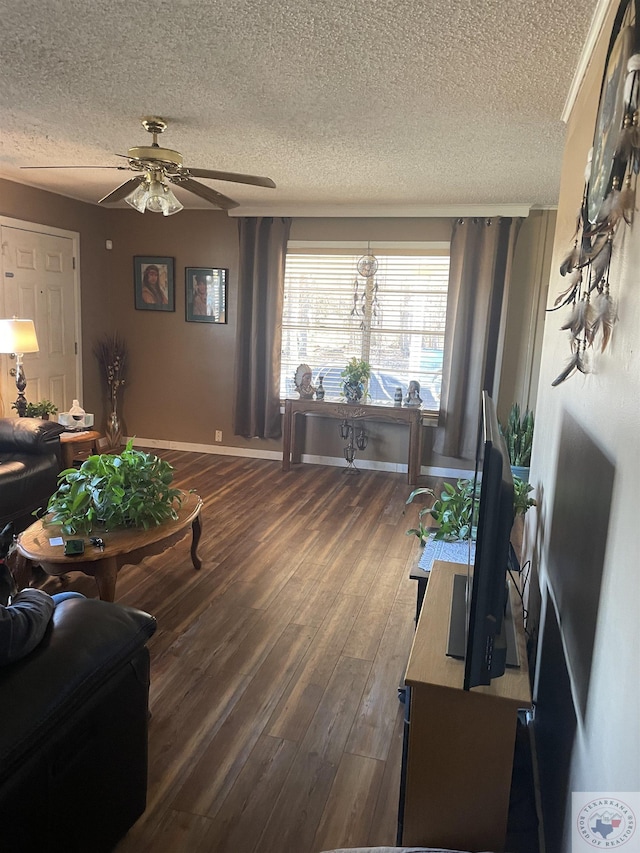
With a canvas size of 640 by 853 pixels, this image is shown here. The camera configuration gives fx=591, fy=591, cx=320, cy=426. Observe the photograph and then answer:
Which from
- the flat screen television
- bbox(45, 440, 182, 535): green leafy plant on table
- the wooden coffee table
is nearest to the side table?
bbox(45, 440, 182, 535): green leafy plant on table

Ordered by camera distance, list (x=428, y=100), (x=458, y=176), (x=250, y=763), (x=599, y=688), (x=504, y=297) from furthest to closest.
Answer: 1. (x=504, y=297)
2. (x=458, y=176)
3. (x=428, y=100)
4. (x=250, y=763)
5. (x=599, y=688)

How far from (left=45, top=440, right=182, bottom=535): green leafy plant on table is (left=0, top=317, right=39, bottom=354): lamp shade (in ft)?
6.23

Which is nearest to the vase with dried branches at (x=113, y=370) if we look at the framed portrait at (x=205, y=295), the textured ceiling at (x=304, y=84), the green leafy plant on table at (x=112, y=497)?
the framed portrait at (x=205, y=295)

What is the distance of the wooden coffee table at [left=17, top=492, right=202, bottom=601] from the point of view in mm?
2547

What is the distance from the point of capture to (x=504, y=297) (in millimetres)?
5215

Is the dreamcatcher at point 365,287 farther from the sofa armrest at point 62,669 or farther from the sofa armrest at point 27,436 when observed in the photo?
the sofa armrest at point 62,669

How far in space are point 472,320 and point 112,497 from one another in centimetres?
368

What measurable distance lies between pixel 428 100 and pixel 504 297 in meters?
2.77

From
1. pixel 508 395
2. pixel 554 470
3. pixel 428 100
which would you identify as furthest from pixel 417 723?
pixel 508 395

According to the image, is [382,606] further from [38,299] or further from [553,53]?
[38,299]

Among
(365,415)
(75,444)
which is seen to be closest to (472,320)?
(365,415)

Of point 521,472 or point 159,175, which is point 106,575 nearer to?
point 159,175

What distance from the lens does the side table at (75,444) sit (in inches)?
170

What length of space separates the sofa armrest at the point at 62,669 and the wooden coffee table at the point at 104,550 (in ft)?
3.19
